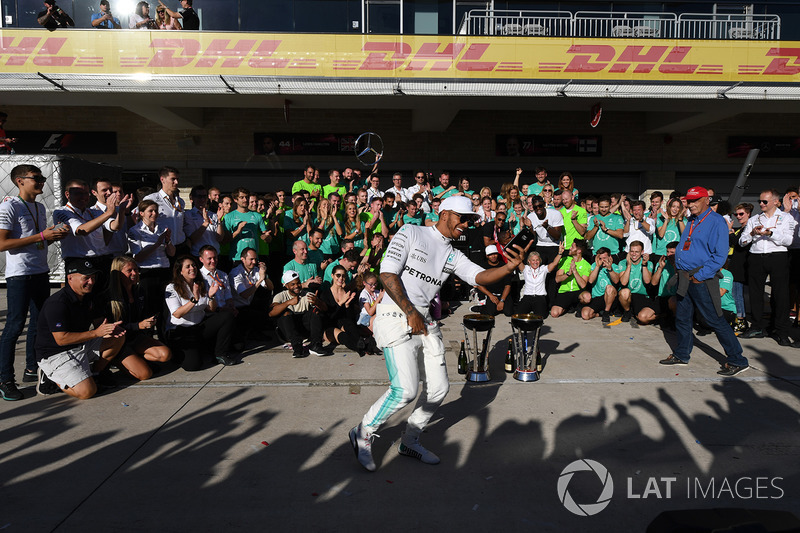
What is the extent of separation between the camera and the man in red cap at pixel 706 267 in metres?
5.57

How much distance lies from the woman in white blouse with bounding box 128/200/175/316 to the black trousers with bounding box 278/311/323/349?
5.37 feet

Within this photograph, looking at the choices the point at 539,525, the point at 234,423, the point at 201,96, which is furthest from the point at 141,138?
the point at 539,525

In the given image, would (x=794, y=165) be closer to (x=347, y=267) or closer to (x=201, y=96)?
(x=347, y=267)

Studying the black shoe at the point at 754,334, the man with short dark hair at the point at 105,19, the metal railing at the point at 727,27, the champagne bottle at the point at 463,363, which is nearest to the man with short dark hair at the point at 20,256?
the champagne bottle at the point at 463,363

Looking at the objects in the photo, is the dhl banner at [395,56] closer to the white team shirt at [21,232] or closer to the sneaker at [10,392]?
the white team shirt at [21,232]

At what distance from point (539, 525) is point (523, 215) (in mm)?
7506

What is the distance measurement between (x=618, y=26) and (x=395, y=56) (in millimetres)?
6258

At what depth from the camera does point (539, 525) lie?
3.02 metres

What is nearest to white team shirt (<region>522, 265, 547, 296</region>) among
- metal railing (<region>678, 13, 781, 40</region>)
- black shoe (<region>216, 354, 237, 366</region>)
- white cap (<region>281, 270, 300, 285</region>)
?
white cap (<region>281, 270, 300, 285</region>)

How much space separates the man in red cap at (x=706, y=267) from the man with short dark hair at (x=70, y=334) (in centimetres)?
613

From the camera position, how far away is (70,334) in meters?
4.98

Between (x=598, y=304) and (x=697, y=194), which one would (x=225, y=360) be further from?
(x=598, y=304)

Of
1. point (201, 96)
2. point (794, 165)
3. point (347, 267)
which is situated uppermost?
point (201, 96)

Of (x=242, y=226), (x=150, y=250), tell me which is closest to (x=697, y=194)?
(x=242, y=226)
